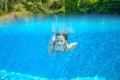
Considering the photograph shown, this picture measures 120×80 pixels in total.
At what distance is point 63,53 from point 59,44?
1.48ft

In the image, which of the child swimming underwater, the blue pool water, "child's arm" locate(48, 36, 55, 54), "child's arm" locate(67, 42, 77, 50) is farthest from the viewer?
"child's arm" locate(67, 42, 77, 50)

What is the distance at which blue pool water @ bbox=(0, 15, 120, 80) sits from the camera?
25.6 ft

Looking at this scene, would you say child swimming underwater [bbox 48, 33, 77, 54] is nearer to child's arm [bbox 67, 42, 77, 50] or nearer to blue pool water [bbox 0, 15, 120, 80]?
child's arm [bbox 67, 42, 77, 50]

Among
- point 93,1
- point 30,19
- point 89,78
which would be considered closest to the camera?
point 89,78

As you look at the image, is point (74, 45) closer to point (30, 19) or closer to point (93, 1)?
point (30, 19)

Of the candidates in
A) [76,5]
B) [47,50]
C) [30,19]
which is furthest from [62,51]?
[76,5]

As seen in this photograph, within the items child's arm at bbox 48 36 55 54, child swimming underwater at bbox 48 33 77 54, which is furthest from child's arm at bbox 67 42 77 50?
child's arm at bbox 48 36 55 54

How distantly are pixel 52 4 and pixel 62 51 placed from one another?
4.48 meters

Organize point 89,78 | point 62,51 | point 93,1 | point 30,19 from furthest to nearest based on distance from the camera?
point 93,1 < point 30,19 < point 62,51 < point 89,78

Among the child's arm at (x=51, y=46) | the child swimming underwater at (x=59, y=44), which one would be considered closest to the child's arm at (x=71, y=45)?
the child swimming underwater at (x=59, y=44)

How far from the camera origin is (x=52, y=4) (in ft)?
41.2

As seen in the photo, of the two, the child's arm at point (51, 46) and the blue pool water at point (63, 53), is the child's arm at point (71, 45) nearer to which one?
the blue pool water at point (63, 53)

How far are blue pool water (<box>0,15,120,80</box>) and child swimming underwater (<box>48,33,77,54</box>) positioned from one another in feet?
0.41

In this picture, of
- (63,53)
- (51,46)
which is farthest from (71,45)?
(51,46)
